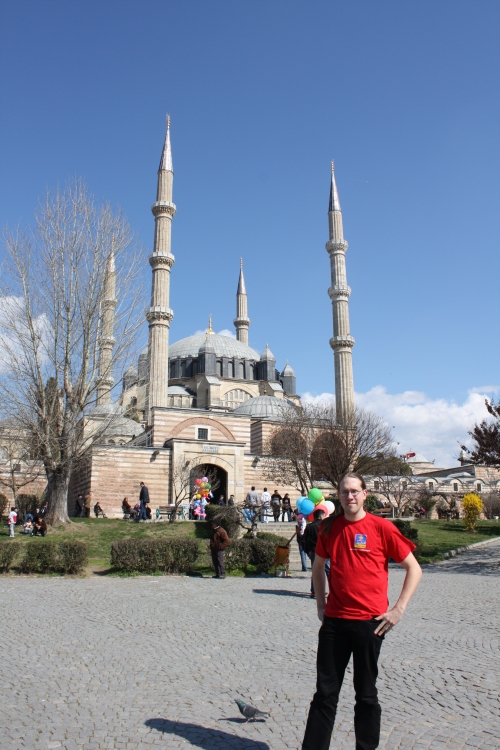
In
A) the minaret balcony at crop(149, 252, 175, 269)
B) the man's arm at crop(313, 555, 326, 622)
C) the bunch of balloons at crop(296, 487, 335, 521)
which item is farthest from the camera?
the minaret balcony at crop(149, 252, 175, 269)

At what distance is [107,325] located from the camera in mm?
19312

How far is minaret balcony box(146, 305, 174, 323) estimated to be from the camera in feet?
109

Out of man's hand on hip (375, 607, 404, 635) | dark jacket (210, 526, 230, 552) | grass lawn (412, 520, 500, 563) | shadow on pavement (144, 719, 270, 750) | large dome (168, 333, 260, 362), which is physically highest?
large dome (168, 333, 260, 362)

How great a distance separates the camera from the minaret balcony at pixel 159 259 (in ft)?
111

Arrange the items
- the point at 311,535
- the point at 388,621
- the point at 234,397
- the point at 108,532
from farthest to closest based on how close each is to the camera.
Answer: the point at 234,397
the point at 108,532
the point at 311,535
the point at 388,621

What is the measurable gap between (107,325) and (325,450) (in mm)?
12490

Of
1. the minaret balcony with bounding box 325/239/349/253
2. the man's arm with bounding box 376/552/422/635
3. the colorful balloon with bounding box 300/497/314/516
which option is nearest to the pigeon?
the man's arm with bounding box 376/552/422/635

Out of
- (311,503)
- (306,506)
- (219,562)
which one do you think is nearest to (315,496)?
(311,503)

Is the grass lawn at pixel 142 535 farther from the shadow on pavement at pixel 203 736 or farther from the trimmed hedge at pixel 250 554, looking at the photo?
the shadow on pavement at pixel 203 736

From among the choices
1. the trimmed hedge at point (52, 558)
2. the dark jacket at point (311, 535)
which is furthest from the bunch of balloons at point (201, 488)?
the dark jacket at point (311, 535)

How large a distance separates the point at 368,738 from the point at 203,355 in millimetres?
42248

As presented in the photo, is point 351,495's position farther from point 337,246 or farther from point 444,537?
point 337,246

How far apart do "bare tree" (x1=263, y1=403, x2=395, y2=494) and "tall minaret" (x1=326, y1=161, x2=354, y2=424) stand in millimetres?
5492

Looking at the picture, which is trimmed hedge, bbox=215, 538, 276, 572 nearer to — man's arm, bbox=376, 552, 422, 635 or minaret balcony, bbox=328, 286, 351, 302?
man's arm, bbox=376, 552, 422, 635
